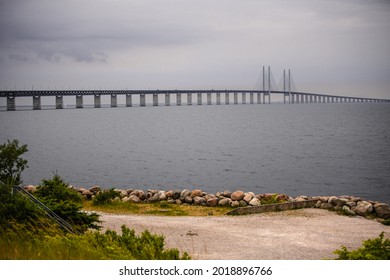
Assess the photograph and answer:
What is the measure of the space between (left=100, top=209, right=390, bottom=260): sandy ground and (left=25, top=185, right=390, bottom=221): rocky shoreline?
23.2 inches

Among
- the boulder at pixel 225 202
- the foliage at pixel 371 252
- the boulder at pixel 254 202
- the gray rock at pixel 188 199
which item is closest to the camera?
the foliage at pixel 371 252

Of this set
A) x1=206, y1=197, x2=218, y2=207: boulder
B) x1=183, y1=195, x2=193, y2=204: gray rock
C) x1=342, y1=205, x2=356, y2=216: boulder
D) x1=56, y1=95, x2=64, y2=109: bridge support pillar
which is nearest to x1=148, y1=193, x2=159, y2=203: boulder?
x1=183, y1=195, x2=193, y2=204: gray rock

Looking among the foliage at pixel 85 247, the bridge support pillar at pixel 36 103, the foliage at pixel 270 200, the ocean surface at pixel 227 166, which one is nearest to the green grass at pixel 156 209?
the foliage at pixel 270 200

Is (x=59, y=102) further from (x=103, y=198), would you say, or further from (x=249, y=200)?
(x=249, y=200)

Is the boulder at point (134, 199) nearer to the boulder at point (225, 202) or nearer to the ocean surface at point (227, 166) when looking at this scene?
the boulder at point (225, 202)

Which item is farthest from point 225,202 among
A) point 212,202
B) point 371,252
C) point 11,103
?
point 11,103

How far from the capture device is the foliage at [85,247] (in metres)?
8.67

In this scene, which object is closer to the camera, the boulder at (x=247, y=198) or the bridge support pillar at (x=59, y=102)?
the boulder at (x=247, y=198)

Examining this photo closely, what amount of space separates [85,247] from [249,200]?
9508 millimetres

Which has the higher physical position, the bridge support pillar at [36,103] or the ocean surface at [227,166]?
the bridge support pillar at [36,103]

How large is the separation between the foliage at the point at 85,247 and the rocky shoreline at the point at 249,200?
809cm

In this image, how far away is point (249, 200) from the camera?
17.8 metres

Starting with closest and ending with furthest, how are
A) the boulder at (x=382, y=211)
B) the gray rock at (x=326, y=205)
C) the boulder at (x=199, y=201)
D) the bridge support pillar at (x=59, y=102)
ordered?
1. the boulder at (x=382, y=211)
2. the gray rock at (x=326, y=205)
3. the boulder at (x=199, y=201)
4. the bridge support pillar at (x=59, y=102)
